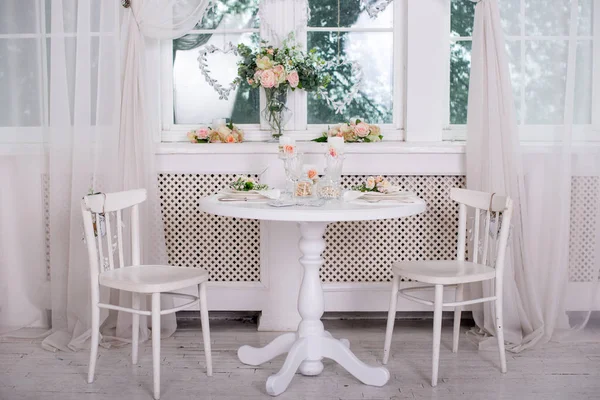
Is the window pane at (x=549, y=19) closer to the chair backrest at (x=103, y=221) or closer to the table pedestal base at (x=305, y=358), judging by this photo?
the table pedestal base at (x=305, y=358)

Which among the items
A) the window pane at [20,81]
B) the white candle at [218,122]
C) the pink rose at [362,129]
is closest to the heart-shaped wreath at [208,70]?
the white candle at [218,122]

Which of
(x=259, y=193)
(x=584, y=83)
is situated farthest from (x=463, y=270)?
(x=584, y=83)

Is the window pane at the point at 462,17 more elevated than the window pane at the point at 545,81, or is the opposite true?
the window pane at the point at 462,17

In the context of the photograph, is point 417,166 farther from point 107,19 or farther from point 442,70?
point 107,19

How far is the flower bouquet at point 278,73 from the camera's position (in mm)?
3656

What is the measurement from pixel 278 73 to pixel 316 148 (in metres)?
0.42

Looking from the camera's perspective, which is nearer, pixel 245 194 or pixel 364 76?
pixel 245 194

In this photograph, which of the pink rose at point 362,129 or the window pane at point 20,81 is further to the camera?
the pink rose at point 362,129

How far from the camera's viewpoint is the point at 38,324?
12.4 feet

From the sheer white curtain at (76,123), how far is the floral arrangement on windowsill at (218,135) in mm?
238

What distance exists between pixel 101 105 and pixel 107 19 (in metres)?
0.42

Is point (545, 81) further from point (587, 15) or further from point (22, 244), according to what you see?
point (22, 244)

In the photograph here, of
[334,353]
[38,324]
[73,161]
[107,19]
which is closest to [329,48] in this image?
[107,19]

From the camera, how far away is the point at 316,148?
12.1ft
